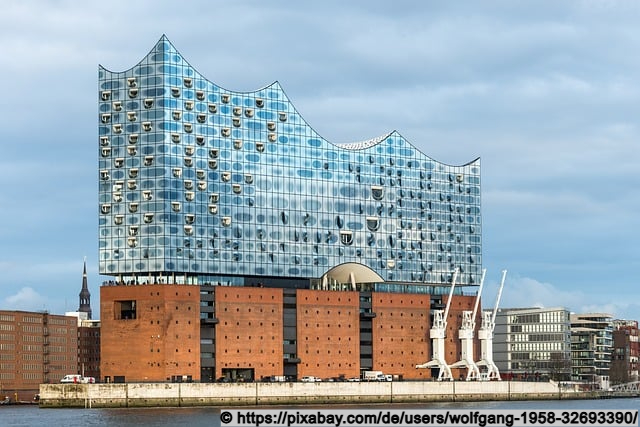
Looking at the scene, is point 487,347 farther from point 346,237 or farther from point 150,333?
point 150,333

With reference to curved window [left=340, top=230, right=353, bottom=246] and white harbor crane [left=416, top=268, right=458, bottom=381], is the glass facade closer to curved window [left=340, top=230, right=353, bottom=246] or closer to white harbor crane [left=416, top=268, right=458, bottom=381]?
curved window [left=340, top=230, right=353, bottom=246]

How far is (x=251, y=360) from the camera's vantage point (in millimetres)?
146500

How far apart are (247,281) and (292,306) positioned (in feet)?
19.3

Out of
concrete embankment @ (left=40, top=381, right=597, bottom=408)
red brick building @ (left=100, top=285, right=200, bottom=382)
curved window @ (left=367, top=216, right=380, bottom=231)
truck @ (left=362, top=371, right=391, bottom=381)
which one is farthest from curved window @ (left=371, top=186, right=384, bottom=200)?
red brick building @ (left=100, top=285, right=200, bottom=382)

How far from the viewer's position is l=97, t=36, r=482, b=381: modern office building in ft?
471

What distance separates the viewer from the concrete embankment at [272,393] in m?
136

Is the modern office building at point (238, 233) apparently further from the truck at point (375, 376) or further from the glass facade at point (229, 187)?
the truck at point (375, 376)

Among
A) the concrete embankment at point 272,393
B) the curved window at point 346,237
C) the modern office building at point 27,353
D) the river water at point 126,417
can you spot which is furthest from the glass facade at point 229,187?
the modern office building at point 27,353

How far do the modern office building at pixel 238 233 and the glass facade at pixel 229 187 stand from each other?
16 centimetres

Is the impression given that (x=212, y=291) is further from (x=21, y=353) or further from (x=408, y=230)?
(x=21, y=353)

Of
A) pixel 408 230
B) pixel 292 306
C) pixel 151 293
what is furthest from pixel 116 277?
pixel 408 230

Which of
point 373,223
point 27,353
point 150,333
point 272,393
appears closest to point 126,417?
point 150,333

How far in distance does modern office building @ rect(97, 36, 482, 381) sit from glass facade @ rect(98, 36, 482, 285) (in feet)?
0.52

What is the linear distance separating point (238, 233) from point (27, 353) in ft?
188
